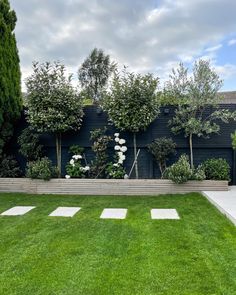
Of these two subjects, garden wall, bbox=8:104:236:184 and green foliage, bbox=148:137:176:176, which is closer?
green foliage, bbox=148:137:176:176

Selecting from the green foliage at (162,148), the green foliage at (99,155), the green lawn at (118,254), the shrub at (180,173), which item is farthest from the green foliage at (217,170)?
the green foliage at (99,155)

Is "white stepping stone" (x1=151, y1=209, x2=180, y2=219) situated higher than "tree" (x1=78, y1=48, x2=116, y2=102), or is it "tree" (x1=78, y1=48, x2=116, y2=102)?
"tree" (x1=78, y1=48, x2=116, y2=102)

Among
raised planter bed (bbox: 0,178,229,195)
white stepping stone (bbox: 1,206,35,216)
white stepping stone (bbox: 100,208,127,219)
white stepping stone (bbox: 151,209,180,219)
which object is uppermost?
raised planter bed (bbox: 0,178,229,195)

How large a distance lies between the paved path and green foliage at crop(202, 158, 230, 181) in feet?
1.31

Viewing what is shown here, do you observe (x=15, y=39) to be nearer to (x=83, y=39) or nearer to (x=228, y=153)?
(x=83, y=39)

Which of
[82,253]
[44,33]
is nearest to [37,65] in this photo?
[44,33]

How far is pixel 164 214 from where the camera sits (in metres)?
5.74

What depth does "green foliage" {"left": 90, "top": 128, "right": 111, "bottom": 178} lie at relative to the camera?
8484mm

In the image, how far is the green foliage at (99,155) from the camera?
8.48 meters

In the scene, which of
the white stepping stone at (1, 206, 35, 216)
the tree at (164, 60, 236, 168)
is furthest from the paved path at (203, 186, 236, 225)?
the white stepping stone at (1, 206, 35, 216)

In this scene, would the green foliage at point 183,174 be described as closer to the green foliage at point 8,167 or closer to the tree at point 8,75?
the green foliage at point 8,167

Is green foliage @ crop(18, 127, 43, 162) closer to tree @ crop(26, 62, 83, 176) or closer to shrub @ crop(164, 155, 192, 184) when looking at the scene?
tree @ crop(26, 62, 83, 176)

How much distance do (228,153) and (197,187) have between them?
5.63 feet

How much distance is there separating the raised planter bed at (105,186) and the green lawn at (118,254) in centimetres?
170
